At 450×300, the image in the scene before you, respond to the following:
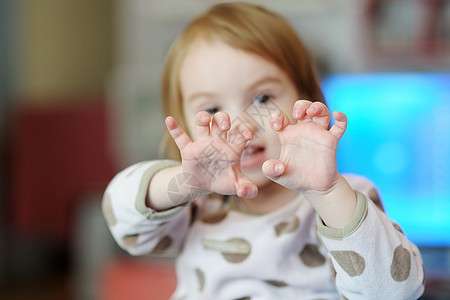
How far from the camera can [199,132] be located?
0.47 m

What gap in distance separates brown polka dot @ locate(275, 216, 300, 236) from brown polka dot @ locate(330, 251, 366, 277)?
0.41 feet

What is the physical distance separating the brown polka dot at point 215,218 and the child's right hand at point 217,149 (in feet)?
0.54

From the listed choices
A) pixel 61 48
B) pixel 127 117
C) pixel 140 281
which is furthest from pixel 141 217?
pixel 61 48

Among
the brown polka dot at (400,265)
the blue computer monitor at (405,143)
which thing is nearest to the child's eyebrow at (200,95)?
A: the brown polka dot at (400,265)

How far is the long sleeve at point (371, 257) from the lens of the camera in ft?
1.50

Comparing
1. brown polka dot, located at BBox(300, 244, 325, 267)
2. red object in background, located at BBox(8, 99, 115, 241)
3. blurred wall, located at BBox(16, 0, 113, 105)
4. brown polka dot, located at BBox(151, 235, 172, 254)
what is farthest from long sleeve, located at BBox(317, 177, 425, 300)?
blurred wall, located at BBox(16, 0, 113, 105)

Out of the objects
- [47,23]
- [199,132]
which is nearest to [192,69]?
[199,132]

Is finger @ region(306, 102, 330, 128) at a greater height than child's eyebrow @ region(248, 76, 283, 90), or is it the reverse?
child's eyebrow @ region(248, 76, 283, 90)

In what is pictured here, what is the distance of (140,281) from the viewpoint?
126 cm

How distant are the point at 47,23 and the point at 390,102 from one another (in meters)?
1.71

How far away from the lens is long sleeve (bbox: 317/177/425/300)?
457mm

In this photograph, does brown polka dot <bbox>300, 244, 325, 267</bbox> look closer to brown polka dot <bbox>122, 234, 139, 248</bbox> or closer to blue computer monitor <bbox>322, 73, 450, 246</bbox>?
brown polka dot <bbox>122, 234, 139, 248</bbox>

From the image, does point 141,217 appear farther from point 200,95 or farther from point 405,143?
point 405,143

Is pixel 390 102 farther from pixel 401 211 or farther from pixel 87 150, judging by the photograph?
pixel 87 150
